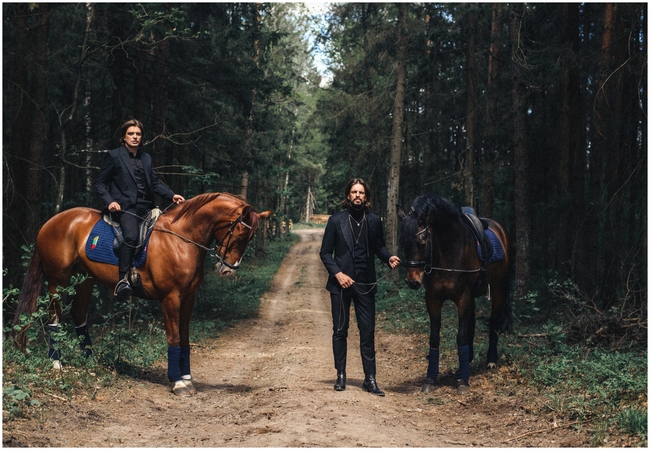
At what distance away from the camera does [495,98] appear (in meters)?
19.3

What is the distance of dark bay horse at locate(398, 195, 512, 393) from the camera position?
24.9 feet

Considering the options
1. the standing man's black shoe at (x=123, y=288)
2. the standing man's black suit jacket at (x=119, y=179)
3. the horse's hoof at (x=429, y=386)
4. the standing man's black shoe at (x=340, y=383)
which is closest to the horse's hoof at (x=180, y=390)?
the standing man's black shoe at (x=123, y=288)

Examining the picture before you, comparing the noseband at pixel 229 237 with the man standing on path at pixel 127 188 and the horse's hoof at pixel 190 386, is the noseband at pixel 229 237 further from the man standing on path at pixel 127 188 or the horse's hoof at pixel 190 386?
the horse's hoof at pixel 190 386

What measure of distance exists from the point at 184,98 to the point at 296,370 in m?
9.16

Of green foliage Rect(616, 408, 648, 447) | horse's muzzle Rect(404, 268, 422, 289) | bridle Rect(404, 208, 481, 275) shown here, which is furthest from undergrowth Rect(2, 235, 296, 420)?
green foliage Rect(616, 408, 648, 447)

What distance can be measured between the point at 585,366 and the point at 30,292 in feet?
25.3

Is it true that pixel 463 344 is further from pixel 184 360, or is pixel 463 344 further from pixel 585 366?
pixel 184 360

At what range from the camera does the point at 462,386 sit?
8.02m

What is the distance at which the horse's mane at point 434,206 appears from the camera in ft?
25.1

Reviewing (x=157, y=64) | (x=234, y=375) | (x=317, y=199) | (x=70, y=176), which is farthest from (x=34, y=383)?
(x=317, y=199)

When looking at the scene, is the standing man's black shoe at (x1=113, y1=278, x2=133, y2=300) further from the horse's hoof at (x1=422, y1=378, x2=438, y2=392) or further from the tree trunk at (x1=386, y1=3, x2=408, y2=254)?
the tree trunk at (x1=386, y1=3, x2=408, y2=254)

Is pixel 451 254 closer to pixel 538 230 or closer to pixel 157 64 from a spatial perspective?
pixel 157 64

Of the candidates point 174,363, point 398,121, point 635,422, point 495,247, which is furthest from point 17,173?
point 398,121

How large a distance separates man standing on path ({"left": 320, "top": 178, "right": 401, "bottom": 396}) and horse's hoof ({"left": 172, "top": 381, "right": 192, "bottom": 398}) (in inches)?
81.1
